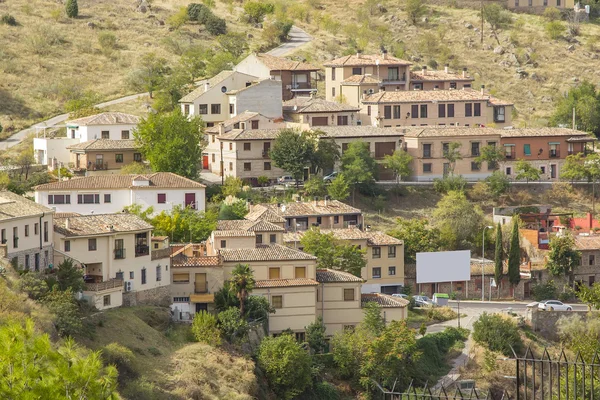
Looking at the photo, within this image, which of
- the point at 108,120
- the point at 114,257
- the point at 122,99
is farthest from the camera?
the point at 122,99

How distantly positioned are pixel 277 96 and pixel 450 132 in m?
12.4

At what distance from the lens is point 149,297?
69750mm

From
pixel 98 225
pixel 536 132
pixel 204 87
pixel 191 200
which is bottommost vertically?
pixel 191 200

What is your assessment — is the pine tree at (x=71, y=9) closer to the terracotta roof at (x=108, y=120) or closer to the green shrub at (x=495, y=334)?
the terracotta roof at (x=108, y=120)

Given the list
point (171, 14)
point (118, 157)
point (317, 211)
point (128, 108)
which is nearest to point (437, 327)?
point (317, 211)

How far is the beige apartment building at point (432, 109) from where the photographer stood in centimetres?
11150

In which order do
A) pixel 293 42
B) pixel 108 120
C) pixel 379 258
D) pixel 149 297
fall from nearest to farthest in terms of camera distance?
pixel 149 297, pixel 379 258, pixel 108 120, pixel 293 42

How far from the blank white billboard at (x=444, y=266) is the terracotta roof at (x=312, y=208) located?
552 centimetres

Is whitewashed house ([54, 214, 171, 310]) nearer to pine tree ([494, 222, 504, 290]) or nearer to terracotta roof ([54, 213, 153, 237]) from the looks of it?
terracotta roof ([54, 213, 153, 237])

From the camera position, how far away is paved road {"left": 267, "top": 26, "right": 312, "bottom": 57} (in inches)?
5281

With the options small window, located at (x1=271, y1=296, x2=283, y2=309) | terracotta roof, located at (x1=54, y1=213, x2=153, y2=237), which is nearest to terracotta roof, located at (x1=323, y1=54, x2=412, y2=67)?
small window, located at (x1=271, y1=296, x2=283, y2=309)

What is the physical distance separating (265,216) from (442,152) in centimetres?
2340

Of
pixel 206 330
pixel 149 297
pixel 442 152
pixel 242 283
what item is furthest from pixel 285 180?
pixel 206 330

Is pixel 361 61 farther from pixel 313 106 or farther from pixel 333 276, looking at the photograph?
pixel 333 276
